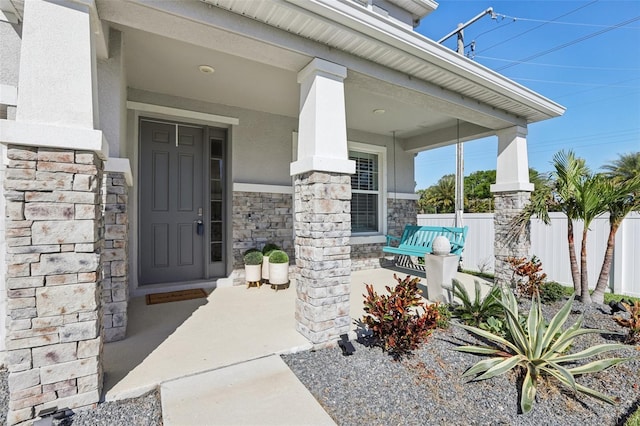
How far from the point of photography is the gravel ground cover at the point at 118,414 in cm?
189

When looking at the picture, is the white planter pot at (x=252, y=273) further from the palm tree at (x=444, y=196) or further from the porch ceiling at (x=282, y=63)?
the palm tree at (x=444, y=196)

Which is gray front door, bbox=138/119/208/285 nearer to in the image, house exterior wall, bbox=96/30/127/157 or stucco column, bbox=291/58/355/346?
house exterior wall, bbox=96/30/127/157

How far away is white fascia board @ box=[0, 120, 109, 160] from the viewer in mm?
1746

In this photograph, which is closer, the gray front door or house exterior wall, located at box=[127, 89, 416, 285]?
the gray front door

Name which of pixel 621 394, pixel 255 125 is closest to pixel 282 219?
pixel 255 125

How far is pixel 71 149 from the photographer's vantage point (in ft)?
6.35

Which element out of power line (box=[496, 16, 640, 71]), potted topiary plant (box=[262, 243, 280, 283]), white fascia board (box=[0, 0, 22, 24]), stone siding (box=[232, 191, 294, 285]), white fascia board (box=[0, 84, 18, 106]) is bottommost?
potted topiary plant (box=[262, 243, 280, 283])

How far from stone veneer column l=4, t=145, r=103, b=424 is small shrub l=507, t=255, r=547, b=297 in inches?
207

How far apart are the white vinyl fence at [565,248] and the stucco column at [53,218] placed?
25.3 feet

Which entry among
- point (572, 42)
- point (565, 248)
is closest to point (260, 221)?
point (565, 248)

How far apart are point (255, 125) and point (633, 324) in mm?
5702

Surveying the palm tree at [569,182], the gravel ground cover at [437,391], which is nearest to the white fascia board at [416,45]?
the palm tree at [569,182]

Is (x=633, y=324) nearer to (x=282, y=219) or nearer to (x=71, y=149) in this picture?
(x=282, y=219)

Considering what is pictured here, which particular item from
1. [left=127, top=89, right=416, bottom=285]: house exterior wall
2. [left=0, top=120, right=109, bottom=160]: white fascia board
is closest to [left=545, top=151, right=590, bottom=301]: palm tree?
[left=127, top=89, right=416, bottom=285]: house exterior wall
